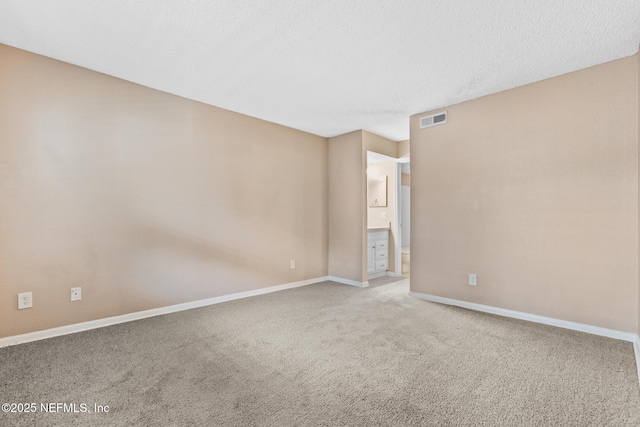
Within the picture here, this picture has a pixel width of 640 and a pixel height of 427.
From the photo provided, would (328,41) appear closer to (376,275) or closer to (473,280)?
(473,280)

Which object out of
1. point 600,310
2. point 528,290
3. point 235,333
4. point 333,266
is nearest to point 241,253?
point 235,333

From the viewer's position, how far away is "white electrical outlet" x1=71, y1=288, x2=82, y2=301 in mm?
2742

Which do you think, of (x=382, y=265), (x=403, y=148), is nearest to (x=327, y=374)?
(x=382, y=265)

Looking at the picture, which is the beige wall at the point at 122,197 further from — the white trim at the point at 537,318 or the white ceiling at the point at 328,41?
the white trim at the point at 537,318

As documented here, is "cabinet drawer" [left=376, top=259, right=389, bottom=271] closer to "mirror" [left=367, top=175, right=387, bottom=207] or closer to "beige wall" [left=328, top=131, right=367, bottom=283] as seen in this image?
"beige wall" [left=328, top=131, right=367, bottom=283]

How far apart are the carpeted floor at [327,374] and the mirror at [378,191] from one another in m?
2.97

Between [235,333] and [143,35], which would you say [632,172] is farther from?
[143,35]

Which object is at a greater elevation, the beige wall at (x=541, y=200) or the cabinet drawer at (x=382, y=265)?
the beige wall at (x=541, y=200)

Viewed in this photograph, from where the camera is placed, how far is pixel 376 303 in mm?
3717

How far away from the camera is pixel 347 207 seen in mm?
4910

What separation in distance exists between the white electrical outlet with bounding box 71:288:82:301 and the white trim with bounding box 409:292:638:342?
3.73m

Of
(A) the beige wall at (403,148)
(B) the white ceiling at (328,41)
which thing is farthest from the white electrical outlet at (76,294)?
(A) the beige wall at (403,148)

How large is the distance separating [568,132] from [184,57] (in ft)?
12.0

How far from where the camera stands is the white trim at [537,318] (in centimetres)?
259
